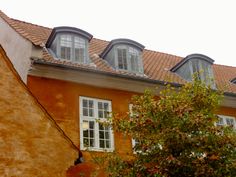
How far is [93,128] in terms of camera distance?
48.3ft

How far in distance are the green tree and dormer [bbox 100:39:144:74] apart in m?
6.06

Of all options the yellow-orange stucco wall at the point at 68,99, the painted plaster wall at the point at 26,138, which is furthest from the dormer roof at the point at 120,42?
the painted plaster wall at the point at 26,138

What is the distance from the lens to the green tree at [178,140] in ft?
33.6

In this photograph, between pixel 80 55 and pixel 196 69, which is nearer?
pixel 80 55

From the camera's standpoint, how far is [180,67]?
63.8 ft

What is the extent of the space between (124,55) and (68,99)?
12.6 feet

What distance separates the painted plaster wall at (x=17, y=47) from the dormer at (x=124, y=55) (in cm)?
378

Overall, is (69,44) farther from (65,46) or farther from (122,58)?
(122,58)

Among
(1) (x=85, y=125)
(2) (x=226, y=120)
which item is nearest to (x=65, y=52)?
(1) (x=85, y=125)

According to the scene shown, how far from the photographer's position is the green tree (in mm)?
10250

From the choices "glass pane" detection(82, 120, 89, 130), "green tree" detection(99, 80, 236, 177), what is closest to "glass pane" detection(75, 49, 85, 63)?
"glass pane" detection(82, 120, 89, 130)

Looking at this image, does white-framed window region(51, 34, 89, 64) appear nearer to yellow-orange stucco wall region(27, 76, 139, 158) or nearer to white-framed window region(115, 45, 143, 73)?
white-framed window region(115, 45, 143, 73)

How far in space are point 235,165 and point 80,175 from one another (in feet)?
16.2

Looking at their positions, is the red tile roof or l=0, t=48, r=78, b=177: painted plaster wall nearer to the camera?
l=0, t=48, r=78, b=177: painted plaster wall
